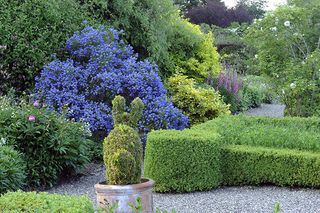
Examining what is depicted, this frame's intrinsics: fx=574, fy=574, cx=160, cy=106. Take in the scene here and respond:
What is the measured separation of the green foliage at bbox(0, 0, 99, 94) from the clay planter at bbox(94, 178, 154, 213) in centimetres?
468

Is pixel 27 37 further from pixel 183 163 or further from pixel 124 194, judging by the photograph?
pixel 124 194

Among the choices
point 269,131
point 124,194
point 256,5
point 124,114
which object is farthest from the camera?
point 256,5

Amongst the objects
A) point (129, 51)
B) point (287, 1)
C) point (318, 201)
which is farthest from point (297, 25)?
point (318, 201)

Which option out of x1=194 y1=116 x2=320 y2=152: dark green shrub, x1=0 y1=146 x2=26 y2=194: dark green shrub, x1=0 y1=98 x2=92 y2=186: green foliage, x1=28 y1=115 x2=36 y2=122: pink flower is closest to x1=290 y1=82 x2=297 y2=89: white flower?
x1=194 y1=116 x2=320 y2=152: dark green shrub

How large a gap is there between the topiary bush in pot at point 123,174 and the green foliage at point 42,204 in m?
0.90

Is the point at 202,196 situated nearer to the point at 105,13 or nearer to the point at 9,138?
the point at 9,138

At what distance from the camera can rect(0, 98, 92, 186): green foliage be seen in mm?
7058

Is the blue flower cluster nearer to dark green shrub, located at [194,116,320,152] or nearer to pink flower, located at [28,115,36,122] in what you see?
dark green shrub, located at [194,116,320,152]

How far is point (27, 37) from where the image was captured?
9.27 m

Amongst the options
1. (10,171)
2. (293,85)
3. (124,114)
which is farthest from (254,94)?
(124,114)

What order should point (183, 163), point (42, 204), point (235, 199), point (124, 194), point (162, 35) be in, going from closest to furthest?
point (42, 204) < point (124, 194) < point (235, 199) < point (183, 163) < point (162, 35)

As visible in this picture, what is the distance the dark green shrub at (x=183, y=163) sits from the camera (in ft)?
22.4

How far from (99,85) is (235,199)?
11.9 feet

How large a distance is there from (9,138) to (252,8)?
3541 centimetres
